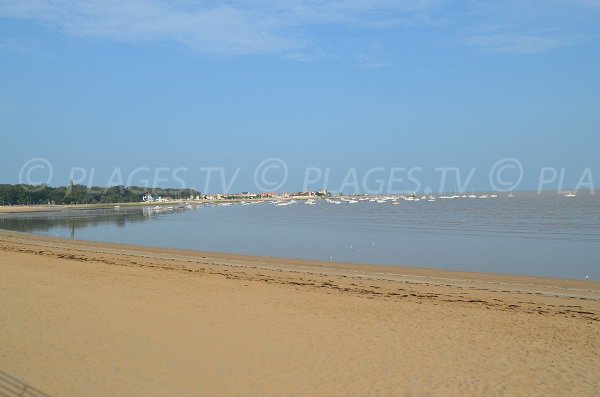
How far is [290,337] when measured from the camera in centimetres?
914

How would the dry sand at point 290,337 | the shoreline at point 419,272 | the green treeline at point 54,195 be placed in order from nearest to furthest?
the dry sand at point 290,337 < the shoreline at point 419,272 < the green treeline at point 54,195

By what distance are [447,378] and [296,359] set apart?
2202 millimetres

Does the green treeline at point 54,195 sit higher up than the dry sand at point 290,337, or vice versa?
the green treeline at point 54,195

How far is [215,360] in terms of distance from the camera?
25.1 ft

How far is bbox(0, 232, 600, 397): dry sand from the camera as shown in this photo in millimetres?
6750

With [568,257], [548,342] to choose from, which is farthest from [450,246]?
[548,342]

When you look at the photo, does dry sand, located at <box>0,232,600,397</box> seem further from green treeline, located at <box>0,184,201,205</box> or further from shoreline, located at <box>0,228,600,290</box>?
green treeline, located at <box>0,184,201,205</box>

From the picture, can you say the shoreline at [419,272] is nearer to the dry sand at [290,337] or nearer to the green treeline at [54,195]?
the dry sand at [290,337]

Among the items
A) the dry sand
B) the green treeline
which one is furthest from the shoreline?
the green treeline

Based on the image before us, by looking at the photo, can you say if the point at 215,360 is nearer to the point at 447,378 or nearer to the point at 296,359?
the point at 296,359

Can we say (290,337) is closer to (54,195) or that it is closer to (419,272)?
(419,272)

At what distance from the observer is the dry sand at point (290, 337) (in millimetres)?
6750

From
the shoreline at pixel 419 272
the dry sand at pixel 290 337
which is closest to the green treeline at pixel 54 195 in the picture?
the shoreline at pixel 419 272

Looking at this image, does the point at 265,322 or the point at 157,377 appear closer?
Result: the point at 157,377
